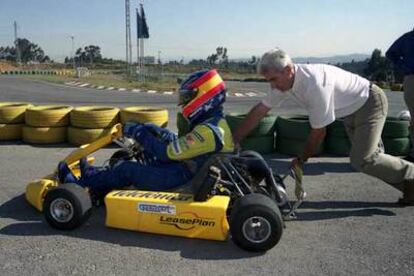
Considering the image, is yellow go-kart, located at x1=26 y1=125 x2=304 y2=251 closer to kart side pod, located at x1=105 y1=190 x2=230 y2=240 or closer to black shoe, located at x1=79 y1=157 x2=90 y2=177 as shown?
kart side pod, located at x1=105 y1=190 x2=230 y2=240

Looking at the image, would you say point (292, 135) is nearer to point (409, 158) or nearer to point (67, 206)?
point (409, 158)

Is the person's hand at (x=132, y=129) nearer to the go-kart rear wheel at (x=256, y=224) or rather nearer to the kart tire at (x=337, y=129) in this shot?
the go-kart rear wheel at (x=256, y=224)

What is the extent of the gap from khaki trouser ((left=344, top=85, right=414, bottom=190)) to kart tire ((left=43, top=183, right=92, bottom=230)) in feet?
8.45

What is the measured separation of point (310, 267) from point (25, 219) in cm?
255

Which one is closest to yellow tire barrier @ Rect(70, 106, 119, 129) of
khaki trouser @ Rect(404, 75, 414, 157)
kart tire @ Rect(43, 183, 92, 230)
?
kart tire @ Rect(43, 183, 92, 230)

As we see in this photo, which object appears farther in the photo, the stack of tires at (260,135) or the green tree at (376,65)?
the green tree at (376,65)

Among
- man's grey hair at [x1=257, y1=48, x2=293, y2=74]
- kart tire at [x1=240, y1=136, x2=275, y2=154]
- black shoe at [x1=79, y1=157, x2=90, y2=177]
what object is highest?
man's grey hair at [x1=257, y1=48, x2=293, y2=74]

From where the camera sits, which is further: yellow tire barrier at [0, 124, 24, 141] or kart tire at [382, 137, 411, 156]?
yellow tire barrier at [0, 124, 24, 141]

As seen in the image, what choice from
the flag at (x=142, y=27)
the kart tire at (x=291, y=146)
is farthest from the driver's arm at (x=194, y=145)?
the flag at (x=142, y=27)

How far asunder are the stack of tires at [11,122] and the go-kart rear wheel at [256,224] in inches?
209

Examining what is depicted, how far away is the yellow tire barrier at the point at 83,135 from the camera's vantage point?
737 centimetres

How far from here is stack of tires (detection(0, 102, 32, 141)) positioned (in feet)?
25.4

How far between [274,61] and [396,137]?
135 inches

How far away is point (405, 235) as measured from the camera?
4094 mm
